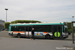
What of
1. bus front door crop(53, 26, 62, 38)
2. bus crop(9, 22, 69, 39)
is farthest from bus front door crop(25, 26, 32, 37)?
bus front door crop(53, 26, 62, 38)

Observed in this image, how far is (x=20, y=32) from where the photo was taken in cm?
2266

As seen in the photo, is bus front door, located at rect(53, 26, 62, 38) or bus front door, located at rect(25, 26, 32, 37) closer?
bus front door, located at rect(53, 26, 62, 38)

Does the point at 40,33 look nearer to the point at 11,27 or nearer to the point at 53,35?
the point at 53,35

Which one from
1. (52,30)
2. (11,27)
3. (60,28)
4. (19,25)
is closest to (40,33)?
(52,30)

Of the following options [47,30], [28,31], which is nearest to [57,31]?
[47,30]

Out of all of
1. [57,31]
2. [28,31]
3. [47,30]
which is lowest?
[28,31]

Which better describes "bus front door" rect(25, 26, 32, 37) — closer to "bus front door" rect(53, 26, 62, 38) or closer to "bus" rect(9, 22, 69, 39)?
"bus" rect(9, 22, 69, 39)

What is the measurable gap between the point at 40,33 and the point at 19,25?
17.4 feet

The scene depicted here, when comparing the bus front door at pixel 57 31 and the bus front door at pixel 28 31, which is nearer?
the bus front door at pixel 57 31

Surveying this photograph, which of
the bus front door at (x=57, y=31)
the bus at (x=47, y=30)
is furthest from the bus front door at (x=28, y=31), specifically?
the bus front door at (x=57, y=31)

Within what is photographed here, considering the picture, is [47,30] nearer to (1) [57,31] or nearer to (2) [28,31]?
(1) [57,31]

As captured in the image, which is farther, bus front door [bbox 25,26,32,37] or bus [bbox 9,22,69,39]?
bus front door [bbox 25,26,32,37]

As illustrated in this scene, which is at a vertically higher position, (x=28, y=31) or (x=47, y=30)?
(x=47, y=30)

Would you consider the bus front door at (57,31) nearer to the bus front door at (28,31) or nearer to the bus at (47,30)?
the bus at (47,30)
